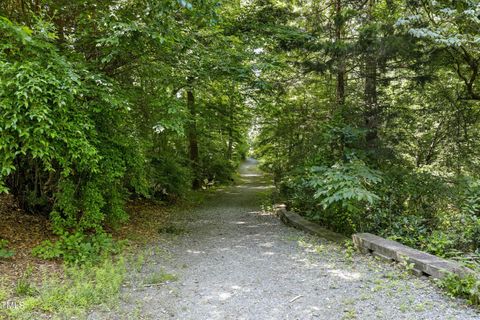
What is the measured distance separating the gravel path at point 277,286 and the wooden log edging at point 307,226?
193mm

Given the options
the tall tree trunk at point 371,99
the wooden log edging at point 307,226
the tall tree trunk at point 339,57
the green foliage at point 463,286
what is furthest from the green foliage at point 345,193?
the tall tree trunk at point 339,57

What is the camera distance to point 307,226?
6.64 m

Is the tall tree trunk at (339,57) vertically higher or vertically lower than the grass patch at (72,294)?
higher

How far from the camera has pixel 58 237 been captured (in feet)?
17.1

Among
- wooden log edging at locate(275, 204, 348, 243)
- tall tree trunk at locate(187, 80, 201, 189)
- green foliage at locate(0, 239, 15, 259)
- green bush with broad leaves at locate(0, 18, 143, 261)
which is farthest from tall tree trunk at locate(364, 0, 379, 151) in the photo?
green foliage at locate(0, 239, 15, 259)

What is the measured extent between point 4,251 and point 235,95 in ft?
18.9

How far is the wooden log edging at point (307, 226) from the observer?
5.74m

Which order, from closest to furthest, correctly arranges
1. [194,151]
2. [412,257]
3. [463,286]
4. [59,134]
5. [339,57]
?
[463,286] < [59,134] < [412,257] < [339,57] < [194,151]

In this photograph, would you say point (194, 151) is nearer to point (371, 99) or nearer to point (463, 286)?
point (371, 99)

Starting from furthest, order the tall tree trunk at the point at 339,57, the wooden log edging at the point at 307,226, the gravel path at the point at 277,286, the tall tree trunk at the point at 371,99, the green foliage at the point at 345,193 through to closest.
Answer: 1. the tall tree trunk at the point at 339,57
2. the tall tree trunk at the point at 371,99
3. the wooden log edging at the point at 307,226
4. the green foliage at the point at 345,193
5. the gravel path at the point at 277,286

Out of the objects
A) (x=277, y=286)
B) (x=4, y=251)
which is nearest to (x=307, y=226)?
(x=277, y=286)

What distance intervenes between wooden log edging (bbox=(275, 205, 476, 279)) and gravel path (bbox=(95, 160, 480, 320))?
14cm

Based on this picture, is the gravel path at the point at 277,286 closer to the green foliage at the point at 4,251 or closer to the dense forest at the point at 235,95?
the dense forest at the point at 235,95

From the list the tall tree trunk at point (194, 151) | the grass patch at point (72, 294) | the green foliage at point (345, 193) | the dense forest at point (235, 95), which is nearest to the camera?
the grass patch at point (72, 294)
